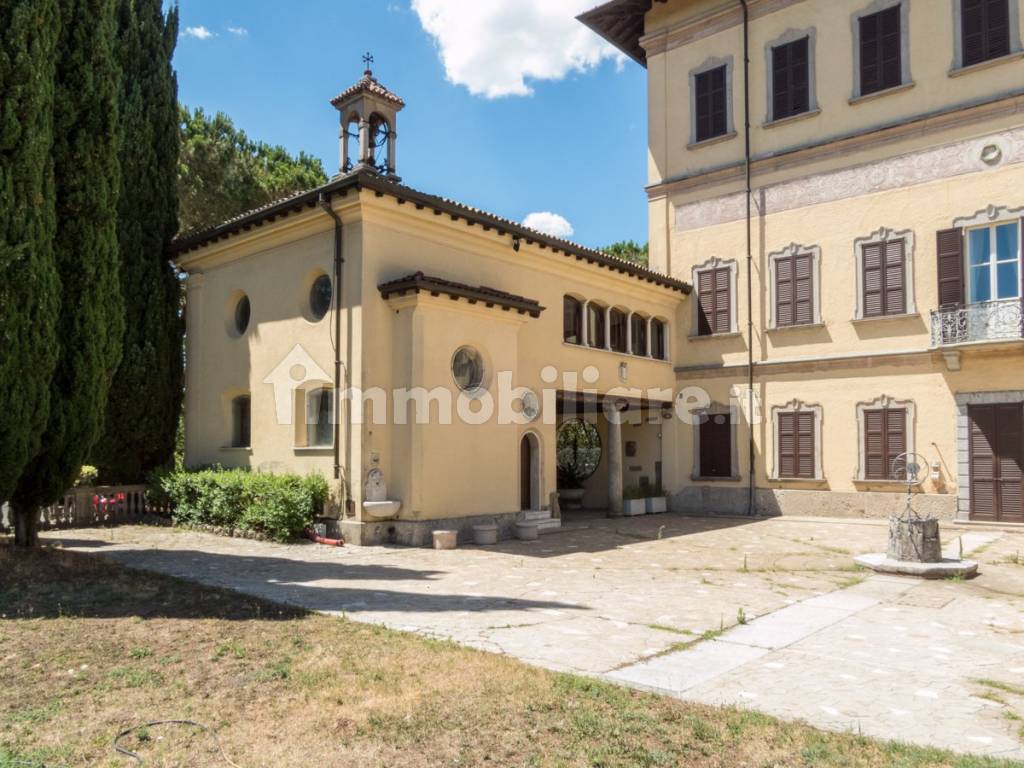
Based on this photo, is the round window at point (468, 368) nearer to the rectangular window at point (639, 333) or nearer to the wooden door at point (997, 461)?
the rectangular window at point (639, 333)

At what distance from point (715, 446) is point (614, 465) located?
119 inches

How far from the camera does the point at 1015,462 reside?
15852 mm

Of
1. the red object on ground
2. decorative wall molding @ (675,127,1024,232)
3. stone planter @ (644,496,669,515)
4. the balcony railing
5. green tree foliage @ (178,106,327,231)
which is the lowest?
stone planter @ (644,496,669,515)

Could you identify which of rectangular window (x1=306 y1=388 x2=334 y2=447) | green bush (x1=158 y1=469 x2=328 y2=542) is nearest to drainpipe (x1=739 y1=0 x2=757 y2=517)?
rectangular window (x1=306 y1=388 x2=334 y2=447)

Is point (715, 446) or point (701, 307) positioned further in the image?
point (701, 307)

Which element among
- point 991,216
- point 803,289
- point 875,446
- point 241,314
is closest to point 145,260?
point 241,314

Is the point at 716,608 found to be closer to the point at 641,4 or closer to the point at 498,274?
the point at 498,274

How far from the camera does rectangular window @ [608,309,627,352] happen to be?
62.8ft

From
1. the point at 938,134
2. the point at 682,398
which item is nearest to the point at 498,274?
the point at 682,398

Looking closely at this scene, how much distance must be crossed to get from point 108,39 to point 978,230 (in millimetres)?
16806

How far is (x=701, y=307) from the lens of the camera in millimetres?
20672

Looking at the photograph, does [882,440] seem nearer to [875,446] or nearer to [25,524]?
[875,446]

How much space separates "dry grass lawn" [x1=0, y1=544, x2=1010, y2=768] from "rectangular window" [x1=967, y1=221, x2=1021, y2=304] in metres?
14.8

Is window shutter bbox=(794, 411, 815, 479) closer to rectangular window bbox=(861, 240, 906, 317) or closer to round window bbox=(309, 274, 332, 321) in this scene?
rectangular window bbox=(861, 240, 906, 317)
